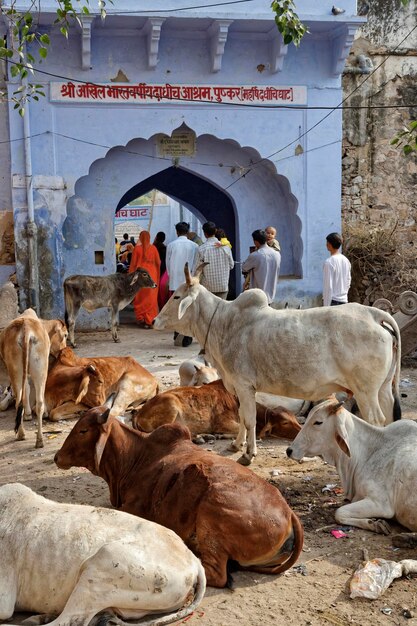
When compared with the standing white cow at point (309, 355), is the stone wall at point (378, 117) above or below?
above

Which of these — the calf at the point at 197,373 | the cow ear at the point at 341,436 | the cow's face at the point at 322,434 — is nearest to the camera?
the cow ear at the point at 341,436

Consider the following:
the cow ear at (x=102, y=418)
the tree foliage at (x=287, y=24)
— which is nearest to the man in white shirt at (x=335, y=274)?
the tree foliage at (x=287, y=24)

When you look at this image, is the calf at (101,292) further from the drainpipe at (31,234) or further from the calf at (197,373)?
the calf at (197,373)

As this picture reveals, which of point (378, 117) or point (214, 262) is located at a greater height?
point (378, 117)

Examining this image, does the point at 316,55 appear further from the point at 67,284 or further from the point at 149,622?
the point at 149,622

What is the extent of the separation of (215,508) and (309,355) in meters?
2.44

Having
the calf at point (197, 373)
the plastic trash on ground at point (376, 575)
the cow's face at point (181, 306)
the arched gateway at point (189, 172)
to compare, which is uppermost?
the arched gateway at point (189, 172)

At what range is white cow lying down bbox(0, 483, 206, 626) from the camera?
3.80 meters

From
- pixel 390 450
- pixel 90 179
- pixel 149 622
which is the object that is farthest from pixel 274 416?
pixel 90 179

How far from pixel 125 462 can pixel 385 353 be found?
2.47 metres

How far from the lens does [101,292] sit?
13812 mm

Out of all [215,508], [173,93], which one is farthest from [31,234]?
[215,508]

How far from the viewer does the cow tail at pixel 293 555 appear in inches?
182

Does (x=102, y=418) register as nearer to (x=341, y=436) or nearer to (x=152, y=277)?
(x=341, y=436)
